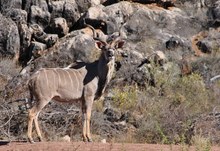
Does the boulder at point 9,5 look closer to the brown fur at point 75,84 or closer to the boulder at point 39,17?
the boulder at point 39,17

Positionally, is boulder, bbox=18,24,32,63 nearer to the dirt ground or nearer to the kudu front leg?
the kudu front leg

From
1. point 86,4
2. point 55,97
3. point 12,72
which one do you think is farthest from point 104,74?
point 86,4

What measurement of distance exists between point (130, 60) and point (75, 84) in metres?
11.3

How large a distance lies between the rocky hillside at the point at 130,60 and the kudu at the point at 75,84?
6.20 feet

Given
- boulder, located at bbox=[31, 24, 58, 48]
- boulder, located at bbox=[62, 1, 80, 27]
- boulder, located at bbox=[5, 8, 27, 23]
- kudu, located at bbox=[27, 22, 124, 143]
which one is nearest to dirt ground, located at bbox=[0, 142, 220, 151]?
kudu, located at bbox=[27, 22, 124, 143]

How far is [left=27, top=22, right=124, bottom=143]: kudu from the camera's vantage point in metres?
10.9

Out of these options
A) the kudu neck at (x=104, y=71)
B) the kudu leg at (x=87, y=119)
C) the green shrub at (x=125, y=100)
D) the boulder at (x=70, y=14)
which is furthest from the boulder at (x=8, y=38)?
the kudu leg at (x=87, y=119)

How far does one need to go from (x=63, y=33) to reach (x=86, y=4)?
2.38 meters

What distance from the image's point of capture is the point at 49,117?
14062 millimetres

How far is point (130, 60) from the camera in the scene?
22.7 m

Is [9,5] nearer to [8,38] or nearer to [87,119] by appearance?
[8,38]

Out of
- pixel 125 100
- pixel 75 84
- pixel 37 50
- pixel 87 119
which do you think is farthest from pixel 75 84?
pixel 37 50

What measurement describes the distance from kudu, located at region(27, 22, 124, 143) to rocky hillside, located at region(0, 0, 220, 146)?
1.89 meters

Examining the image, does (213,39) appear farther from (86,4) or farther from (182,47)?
(86,4)
